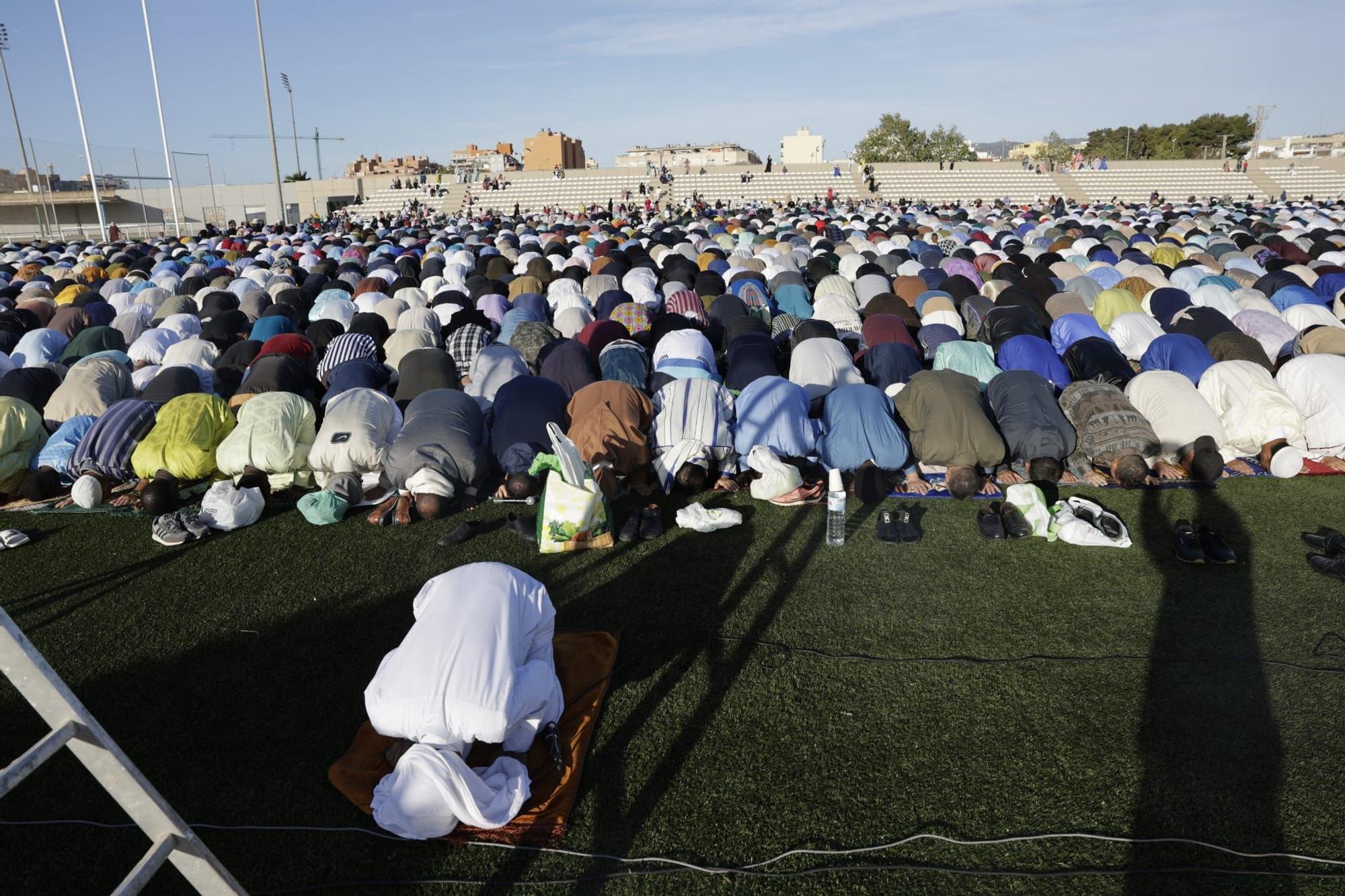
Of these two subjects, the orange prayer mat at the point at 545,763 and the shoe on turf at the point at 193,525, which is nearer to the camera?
the orange prayer mat at the point at 545,763

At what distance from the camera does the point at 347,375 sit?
8.71 m

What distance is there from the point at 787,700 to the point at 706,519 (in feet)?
7.46

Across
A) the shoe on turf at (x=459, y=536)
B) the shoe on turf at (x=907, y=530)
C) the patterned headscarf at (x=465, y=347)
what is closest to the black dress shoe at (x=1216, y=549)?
the shoe on turf at (x=907, y=530)

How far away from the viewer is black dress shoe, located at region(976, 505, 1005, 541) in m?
5.89

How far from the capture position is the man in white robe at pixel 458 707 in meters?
3.18

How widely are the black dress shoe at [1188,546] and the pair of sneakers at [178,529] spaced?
23.9ft

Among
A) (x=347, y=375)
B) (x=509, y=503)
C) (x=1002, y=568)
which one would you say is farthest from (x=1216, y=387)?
(x=347, y=375)

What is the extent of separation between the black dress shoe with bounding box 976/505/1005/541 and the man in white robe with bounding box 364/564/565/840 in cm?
374

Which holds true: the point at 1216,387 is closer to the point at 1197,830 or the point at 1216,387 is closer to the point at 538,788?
the point at 1197,830

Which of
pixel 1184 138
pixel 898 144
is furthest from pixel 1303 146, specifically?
pixel 898 144

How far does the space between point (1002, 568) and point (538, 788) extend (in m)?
3.53

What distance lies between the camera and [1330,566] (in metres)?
5.15

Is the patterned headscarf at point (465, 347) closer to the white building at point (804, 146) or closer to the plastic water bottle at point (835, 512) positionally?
the plastic water bottle at point (835, 512)

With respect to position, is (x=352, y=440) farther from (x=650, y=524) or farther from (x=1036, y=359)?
(x=1036, y=359)
